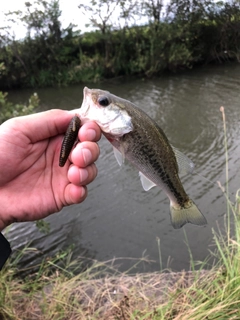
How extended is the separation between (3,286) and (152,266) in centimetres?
265

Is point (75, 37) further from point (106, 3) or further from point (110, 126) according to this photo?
point (110, 126)

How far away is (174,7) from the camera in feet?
86.8

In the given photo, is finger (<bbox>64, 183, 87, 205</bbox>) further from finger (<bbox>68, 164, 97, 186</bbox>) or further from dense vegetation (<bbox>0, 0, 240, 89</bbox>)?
dense vegetation (<bbox>0, 0, 240, 89</bbox>)

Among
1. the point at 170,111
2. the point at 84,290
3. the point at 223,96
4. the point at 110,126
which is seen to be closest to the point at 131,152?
the point at 110,126

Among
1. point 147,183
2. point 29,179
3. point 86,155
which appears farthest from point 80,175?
point 29,179

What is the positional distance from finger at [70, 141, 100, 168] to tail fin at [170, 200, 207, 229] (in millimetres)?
684

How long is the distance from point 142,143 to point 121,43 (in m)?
25.3

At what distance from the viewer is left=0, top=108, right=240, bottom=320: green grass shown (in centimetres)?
314

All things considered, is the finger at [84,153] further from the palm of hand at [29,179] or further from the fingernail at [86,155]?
the palm of hand at [29,179]

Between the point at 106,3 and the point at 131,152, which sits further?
the point at 106,3

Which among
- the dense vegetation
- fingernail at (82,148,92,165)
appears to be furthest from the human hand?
the dense vegetation

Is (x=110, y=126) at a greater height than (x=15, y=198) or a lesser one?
greater

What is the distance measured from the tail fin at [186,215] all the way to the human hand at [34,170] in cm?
65

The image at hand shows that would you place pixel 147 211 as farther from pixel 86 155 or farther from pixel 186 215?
pixel 86 155
